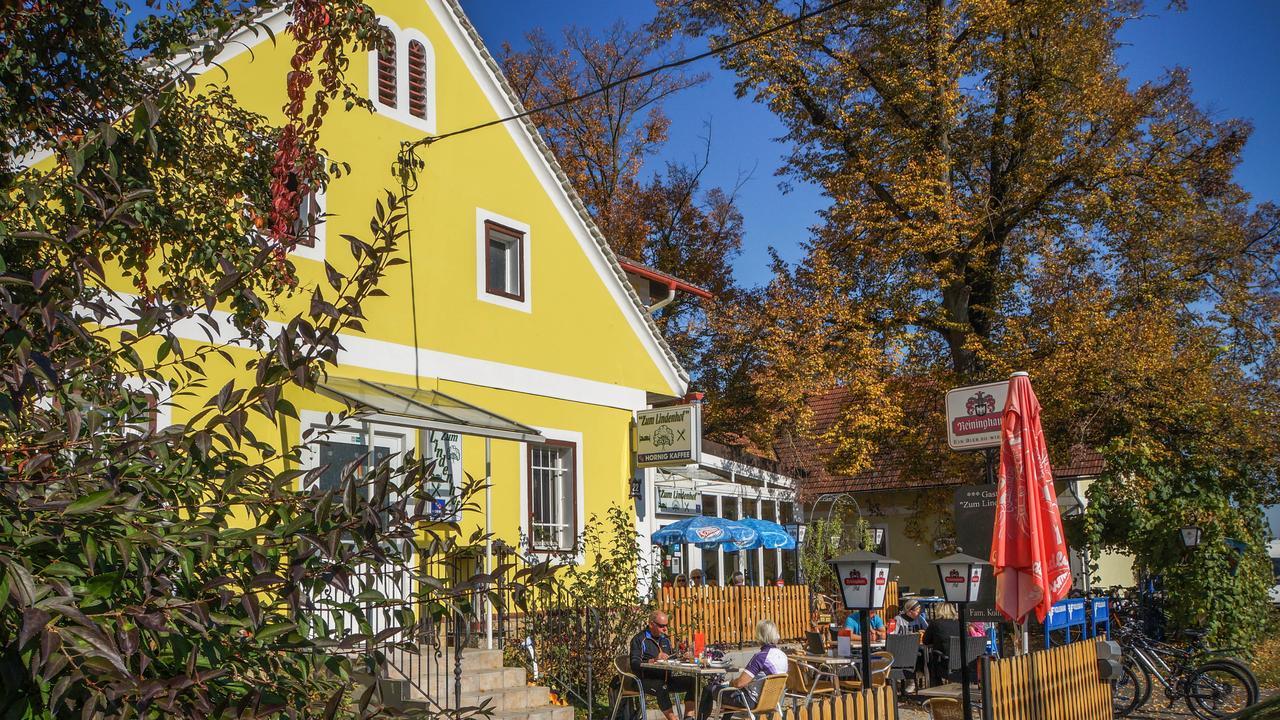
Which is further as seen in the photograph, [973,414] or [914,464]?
[914,464]

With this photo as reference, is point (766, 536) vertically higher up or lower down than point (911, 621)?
higher up

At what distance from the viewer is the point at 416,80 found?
45.3ft

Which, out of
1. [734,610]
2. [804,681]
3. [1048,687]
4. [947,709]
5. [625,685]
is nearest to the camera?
[947,709]

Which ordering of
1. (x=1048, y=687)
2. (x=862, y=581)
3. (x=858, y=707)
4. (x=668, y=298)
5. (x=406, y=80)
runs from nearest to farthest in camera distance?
1. (x=858, y=707)
2. (x=862, y=581)
3. (x=1048, y=687)
4. (x=406, y=80)
5. (x=668, y=298)

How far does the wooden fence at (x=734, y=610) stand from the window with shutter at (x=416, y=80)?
26.0 ft

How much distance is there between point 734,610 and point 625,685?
7.71 meters

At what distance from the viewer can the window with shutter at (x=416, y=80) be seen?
1373 centimetres

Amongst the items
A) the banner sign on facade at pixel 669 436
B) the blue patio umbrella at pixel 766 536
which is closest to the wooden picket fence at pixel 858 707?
the banner sign on facade at pixel 669 436

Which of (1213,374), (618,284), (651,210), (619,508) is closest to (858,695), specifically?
(619,508)

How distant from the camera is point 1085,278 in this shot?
23984 mm

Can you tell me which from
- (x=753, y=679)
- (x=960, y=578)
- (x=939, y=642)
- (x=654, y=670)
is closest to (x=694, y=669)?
(x=753, y=679)

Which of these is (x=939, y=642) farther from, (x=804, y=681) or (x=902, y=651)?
(x=804, y=681)

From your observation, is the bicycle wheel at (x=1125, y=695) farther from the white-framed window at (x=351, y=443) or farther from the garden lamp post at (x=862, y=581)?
the white-framed window at (x=351, y=443)

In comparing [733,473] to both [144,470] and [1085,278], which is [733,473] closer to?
[1085,278]
